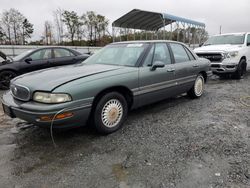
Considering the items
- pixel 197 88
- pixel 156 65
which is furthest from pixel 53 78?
pixel 197 88

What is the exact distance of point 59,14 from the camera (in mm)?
24594

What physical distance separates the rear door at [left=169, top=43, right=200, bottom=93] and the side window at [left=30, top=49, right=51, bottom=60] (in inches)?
191

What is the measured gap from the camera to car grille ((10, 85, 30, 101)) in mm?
3308

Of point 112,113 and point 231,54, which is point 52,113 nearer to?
point 112,113

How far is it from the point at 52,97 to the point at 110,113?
100 centimetres

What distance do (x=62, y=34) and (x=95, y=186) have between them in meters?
24.1

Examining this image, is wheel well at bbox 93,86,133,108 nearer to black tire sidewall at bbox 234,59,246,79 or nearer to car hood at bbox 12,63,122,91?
car hood at bbox 12,63,122,91

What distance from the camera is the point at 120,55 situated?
459cm

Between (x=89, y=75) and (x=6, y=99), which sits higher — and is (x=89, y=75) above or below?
above

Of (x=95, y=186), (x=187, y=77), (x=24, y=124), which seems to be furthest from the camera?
(x=187, y=77)

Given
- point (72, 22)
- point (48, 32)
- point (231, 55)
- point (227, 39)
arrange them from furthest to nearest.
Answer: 1. point (48, 32)
2. point (72, 22)
3. point (227, 39)
4. point (231, 55)

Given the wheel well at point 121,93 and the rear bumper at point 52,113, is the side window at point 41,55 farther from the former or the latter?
the wheel well at point 121,93

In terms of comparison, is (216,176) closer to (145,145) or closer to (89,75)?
(145,145)

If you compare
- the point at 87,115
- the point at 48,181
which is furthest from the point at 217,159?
the point at 48,181
